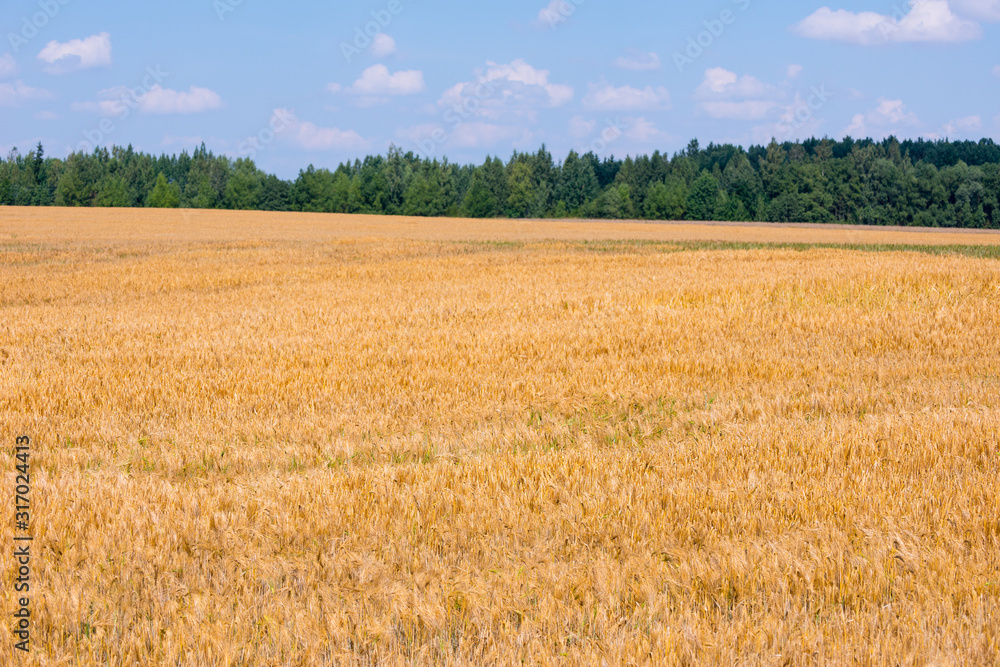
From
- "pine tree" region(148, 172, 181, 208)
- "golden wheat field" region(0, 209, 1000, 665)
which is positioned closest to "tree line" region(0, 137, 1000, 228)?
"pine tree" region(148, 172, 181, 208)

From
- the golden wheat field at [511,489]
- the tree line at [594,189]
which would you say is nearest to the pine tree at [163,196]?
the tree line at [594,189]

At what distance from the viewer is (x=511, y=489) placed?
5688 mm

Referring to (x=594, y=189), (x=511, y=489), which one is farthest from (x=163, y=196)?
(x=511, y=489)

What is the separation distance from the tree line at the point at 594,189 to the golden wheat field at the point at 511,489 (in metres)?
96.4

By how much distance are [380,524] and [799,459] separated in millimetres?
3380

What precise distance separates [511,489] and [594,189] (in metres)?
125

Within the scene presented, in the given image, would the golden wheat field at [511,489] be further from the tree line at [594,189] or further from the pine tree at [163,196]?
the pine tree at [163,196]

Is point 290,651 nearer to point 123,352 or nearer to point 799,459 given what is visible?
point 799,459

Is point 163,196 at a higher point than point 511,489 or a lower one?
higher

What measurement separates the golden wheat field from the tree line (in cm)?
9635

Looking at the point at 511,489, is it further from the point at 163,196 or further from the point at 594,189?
the point at 163,196

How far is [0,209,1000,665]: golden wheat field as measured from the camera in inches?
149

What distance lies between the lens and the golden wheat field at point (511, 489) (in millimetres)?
3793

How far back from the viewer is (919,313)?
14.2 metres
